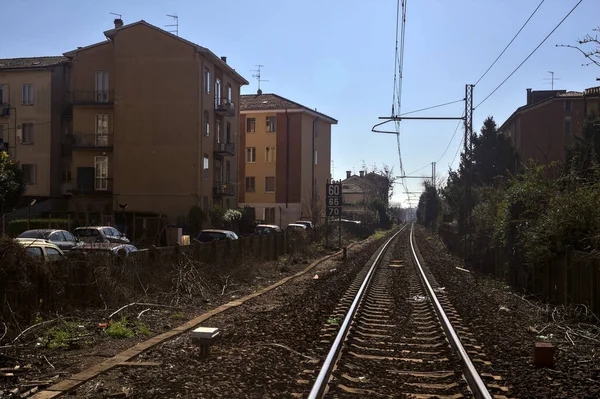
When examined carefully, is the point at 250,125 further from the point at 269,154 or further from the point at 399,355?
the point at 399,355

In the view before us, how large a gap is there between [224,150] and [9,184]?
17103 mm

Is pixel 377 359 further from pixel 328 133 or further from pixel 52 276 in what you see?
pixel 328 133

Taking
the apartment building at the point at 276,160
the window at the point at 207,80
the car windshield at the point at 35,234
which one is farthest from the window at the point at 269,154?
the car windshield at the point at 35,234

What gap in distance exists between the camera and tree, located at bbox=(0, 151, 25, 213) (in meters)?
35.3

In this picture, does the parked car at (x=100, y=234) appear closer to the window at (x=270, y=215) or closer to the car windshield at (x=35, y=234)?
the car windshield at (x=35, y=234)

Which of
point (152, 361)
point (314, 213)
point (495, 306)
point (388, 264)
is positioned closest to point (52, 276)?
point (152, 361)

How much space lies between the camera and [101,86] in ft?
149

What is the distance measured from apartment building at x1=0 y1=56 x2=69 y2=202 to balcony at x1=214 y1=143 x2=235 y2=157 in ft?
40.6

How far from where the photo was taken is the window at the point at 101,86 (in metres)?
45.2

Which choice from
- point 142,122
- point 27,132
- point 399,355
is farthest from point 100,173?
point 399,355

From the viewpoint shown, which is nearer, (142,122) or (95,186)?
(142,122)

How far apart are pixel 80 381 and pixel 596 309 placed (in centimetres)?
940

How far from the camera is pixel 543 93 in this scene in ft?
214

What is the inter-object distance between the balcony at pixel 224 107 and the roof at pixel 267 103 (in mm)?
14765
